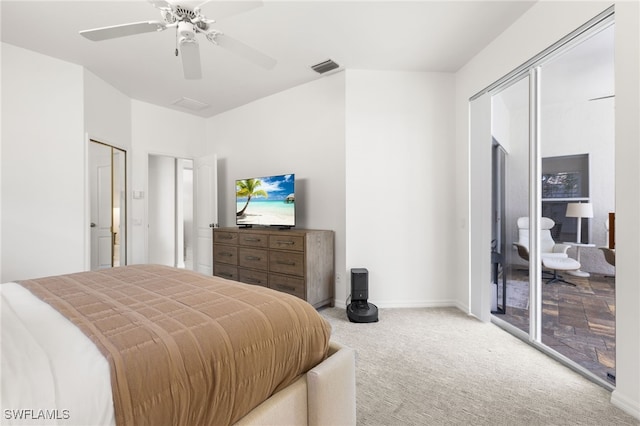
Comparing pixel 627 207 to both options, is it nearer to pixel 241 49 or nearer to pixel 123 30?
pixel 241 49

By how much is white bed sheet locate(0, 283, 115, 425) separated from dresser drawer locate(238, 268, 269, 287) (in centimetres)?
267

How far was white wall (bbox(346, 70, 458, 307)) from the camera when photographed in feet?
11.7

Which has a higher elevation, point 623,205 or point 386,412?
point 623,205

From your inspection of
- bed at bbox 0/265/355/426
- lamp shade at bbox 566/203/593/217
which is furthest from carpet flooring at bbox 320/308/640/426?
lamp shade at bbox 566/203/593/217

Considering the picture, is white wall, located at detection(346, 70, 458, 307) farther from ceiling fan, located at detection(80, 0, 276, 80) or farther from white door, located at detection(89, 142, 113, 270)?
white door, located at detection(89, 142, 113, 270)

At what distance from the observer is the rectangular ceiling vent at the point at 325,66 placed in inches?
133

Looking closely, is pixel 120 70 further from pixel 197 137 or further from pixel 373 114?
pixel 373 114

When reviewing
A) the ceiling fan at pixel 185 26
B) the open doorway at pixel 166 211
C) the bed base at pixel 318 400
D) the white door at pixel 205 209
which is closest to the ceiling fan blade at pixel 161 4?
the ceiling fan at pixel 185 26

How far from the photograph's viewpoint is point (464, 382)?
1.98 m

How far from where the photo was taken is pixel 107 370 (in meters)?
0.84

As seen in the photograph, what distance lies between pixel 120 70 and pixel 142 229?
89.9 inches

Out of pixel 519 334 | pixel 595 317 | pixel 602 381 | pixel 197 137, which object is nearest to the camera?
pixel 602 381

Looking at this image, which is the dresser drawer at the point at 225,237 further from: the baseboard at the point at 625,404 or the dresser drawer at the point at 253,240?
the baseboard at the point at 625,404

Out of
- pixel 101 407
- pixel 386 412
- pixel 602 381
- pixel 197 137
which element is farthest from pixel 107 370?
pixel 197 137
